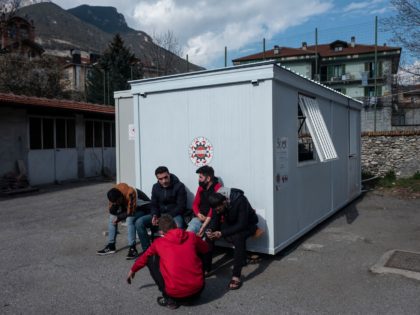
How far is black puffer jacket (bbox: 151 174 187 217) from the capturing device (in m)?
5.55

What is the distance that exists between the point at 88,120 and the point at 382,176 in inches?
467

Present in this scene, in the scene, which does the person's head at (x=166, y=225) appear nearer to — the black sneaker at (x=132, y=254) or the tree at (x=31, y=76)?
the black sneaker at (x=132, y=254)

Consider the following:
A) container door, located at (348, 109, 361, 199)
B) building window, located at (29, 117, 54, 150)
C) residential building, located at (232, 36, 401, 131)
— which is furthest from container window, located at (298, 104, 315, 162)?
building window, located at (29, 117, 54, 150)

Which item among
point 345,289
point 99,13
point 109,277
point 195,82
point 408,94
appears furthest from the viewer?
point 99,13

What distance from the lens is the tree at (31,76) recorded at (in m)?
23.8

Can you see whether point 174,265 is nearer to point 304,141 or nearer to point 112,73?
point 304,141

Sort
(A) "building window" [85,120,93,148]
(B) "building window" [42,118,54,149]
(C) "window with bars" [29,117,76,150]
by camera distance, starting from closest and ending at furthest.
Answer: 1. (C) "window with bars" [29,117,76,150]
2. (B) "building window" [42,118,54,149]
3. (A) "building window" [85,120,93,148]

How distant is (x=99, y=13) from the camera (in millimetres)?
196375

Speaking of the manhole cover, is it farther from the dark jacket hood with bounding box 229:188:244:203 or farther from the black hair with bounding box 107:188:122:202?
the black hair with bounding box 107:188:122:202

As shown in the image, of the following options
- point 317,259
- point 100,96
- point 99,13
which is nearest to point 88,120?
point 100,96

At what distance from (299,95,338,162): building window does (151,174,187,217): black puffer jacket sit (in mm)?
2266

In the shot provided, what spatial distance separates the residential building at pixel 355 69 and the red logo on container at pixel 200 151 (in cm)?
1178

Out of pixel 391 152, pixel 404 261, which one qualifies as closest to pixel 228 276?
pixel 404 261

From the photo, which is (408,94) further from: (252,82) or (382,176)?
(252,82)
